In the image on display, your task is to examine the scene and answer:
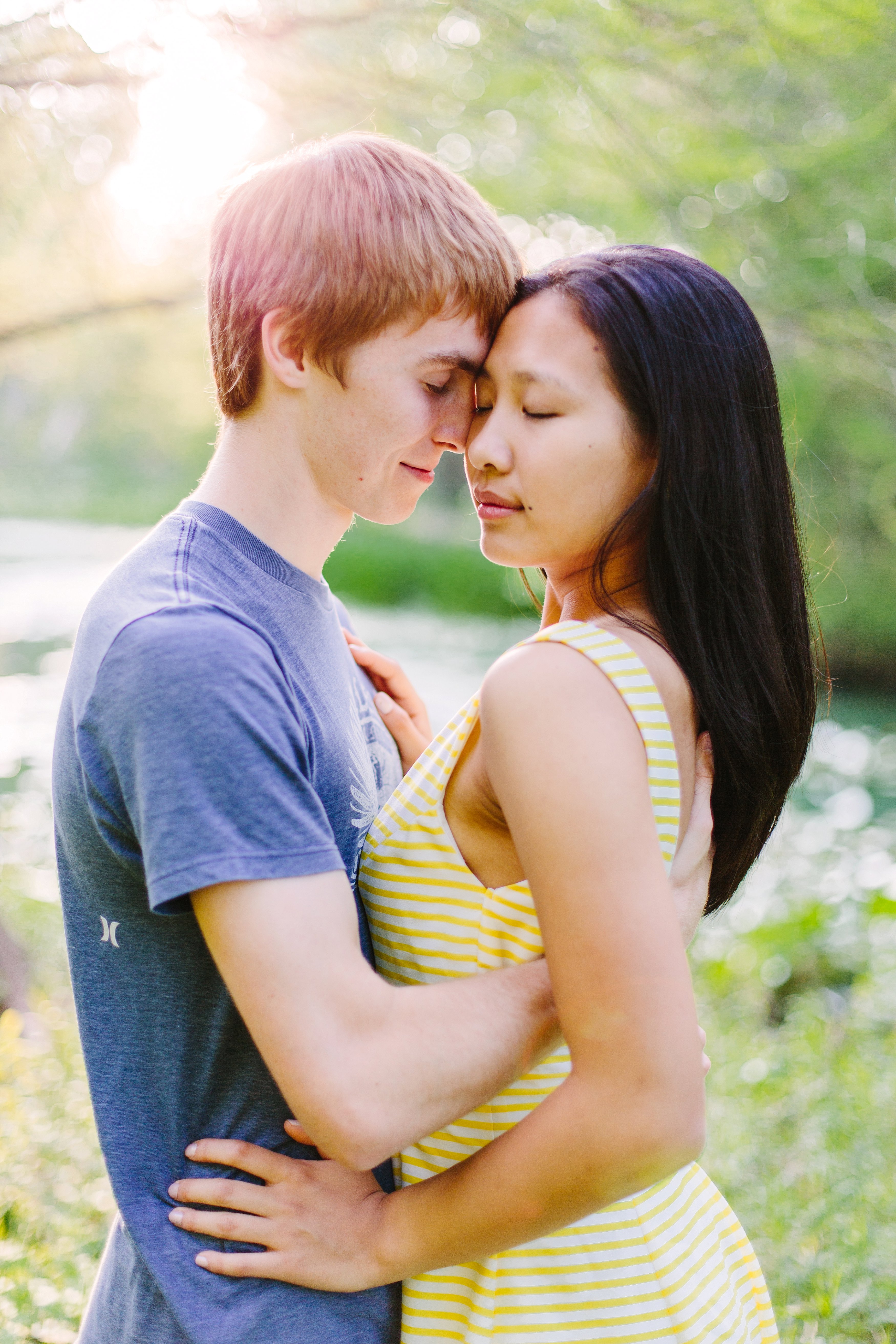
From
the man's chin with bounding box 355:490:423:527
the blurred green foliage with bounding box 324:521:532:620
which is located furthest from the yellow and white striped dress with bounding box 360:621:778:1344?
the blurred green foliage with bounding box 324:521:532:620

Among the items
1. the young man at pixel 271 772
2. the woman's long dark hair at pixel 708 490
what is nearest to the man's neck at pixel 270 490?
the young man at pixel 271 772

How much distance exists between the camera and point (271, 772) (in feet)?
4.06

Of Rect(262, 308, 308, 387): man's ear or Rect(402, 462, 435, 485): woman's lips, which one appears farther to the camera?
Rect(402, 462, 435, 485): woman's lips

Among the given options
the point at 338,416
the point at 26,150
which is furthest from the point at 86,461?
the point at 338,416

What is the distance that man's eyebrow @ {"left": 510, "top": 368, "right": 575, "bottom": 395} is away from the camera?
154 cm

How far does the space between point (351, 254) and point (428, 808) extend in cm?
85

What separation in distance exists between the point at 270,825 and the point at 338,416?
29.8 inches

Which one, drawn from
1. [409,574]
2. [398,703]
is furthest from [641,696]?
[409,574]

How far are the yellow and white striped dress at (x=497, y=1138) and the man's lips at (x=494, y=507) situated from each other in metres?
0.33

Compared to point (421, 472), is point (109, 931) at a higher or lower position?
lower

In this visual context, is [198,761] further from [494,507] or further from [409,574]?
[409,574]

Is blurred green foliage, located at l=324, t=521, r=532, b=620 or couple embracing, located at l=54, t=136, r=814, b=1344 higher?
couple embracing, located at l=54, t=136, r=814, b=1344

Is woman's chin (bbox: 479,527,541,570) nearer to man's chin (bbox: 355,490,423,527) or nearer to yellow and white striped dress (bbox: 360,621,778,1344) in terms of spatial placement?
man's chin (bbox: 355,490,423,527)

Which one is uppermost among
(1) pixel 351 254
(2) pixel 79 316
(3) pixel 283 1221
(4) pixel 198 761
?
(1) pixel 351 254
